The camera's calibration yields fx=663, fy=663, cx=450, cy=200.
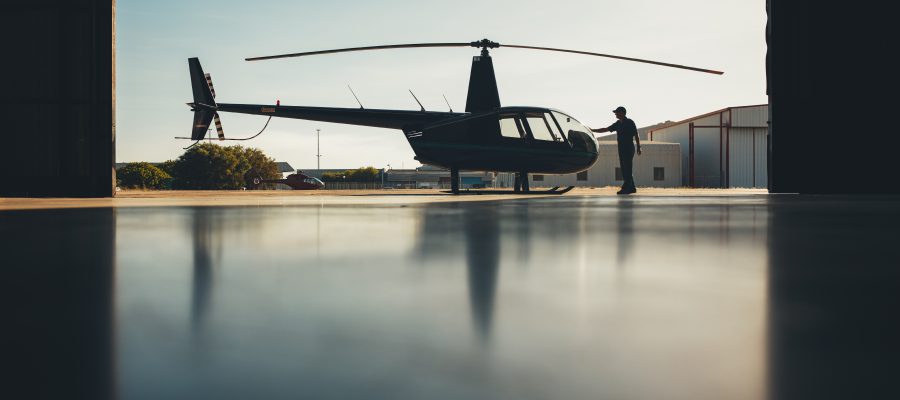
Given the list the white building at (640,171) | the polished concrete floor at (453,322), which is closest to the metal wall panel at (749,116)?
the white building at (640,171)

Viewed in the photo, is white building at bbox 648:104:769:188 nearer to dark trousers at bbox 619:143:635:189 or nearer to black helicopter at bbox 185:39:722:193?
dark trousers at bbox 619:143:635:189

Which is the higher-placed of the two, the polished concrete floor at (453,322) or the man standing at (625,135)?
the man standing at (625,135)

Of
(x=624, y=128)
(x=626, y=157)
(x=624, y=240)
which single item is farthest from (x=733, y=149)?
(x=624, y=240)

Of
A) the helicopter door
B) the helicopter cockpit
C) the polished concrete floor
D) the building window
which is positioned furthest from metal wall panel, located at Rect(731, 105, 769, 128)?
the polished concrete floor

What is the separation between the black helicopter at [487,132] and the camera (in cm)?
1207

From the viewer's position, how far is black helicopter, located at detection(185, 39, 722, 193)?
39.6 feet

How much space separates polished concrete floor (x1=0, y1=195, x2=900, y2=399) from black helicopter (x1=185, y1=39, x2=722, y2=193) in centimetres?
893

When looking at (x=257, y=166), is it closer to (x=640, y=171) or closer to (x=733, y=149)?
(x=640, y=171)

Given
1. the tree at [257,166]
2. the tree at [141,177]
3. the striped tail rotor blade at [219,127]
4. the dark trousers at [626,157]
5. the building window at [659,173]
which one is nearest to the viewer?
the dark trousers at [626,157]

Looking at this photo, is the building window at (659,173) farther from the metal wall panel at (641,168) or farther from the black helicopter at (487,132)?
the black helicopter at (487,132)

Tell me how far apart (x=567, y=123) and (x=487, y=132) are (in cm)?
147

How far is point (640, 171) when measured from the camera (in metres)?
37.7

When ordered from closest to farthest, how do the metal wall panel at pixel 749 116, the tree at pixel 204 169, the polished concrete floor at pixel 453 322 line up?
the polished concrete floor at pixel 453 322 < the metal wall panel at pixel 749 116 < the tree at pixel 204 169

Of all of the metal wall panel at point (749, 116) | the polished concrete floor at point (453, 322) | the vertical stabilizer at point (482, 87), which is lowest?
the polished concrete floor at point (453, 322)
